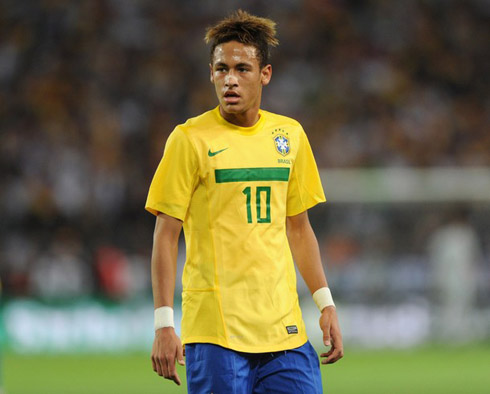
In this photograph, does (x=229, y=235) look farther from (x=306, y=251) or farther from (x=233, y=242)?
(x=306, y=251)

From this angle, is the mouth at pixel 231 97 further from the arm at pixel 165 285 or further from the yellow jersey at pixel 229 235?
the arm at pixel 165 285

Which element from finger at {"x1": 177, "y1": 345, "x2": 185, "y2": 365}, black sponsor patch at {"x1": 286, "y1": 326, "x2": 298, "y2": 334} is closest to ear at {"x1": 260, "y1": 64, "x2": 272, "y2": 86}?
black sponsor patch at {"x1": 286, "y1": 326, "x2": 298, "y2": 334}

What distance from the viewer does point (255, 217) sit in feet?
13.4

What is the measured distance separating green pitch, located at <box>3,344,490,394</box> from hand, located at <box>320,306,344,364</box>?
624 cm

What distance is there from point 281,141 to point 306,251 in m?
0.48

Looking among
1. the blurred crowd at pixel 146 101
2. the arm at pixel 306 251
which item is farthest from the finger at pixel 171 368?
the blurred crowd at pixel 146 101

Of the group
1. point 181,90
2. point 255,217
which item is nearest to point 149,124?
point 181,90

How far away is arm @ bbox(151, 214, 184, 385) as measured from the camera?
382cm

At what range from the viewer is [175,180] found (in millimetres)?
4020

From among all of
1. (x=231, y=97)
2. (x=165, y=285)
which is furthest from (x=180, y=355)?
(x=231, y=97)

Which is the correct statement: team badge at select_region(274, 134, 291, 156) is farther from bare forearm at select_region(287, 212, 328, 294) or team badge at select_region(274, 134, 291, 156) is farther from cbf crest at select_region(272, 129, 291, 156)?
bare forearm at select_region(287, 212, 328, 294)

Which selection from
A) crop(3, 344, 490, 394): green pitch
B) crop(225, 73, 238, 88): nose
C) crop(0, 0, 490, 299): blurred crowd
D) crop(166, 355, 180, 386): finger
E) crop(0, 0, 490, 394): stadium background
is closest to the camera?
crop(166, 355, 180, 386): finger

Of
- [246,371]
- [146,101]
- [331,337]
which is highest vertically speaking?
[146,101]

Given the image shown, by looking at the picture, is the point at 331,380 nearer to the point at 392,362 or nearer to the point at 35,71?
the point at 392,362
